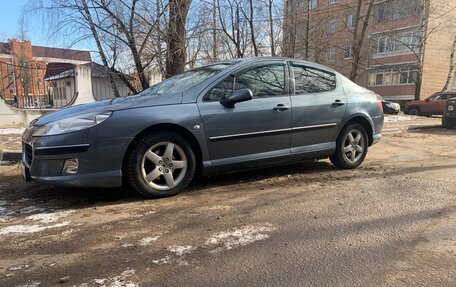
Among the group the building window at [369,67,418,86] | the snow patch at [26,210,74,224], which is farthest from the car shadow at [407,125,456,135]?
the building window at [369,67,418,86]

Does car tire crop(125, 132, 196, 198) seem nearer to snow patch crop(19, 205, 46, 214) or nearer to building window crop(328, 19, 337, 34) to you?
snow patch crop(19, 205, 46, 214)

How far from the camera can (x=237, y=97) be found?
14.6 ft

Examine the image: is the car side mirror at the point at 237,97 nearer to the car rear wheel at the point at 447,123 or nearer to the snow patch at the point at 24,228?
the snow patch at the point at 24,228

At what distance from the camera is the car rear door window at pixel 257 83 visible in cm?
461

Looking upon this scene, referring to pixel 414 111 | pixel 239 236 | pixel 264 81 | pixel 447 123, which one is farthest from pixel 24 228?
pixel 414 111

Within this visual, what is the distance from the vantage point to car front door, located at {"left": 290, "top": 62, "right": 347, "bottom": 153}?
5156mm

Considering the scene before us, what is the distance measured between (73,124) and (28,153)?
2.44 feet

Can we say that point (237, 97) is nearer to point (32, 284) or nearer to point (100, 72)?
point (32, 284)

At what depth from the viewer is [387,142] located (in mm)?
9414

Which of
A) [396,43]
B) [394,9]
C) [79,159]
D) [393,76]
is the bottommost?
[79,159]

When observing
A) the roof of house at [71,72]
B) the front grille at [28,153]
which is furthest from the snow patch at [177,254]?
the roof of house at [71,72]

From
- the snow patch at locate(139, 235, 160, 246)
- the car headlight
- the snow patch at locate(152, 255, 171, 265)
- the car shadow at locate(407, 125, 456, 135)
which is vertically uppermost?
the car headlight

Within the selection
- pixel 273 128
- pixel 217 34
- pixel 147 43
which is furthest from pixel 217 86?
pixel 217 34

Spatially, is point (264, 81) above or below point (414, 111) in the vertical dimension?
above
